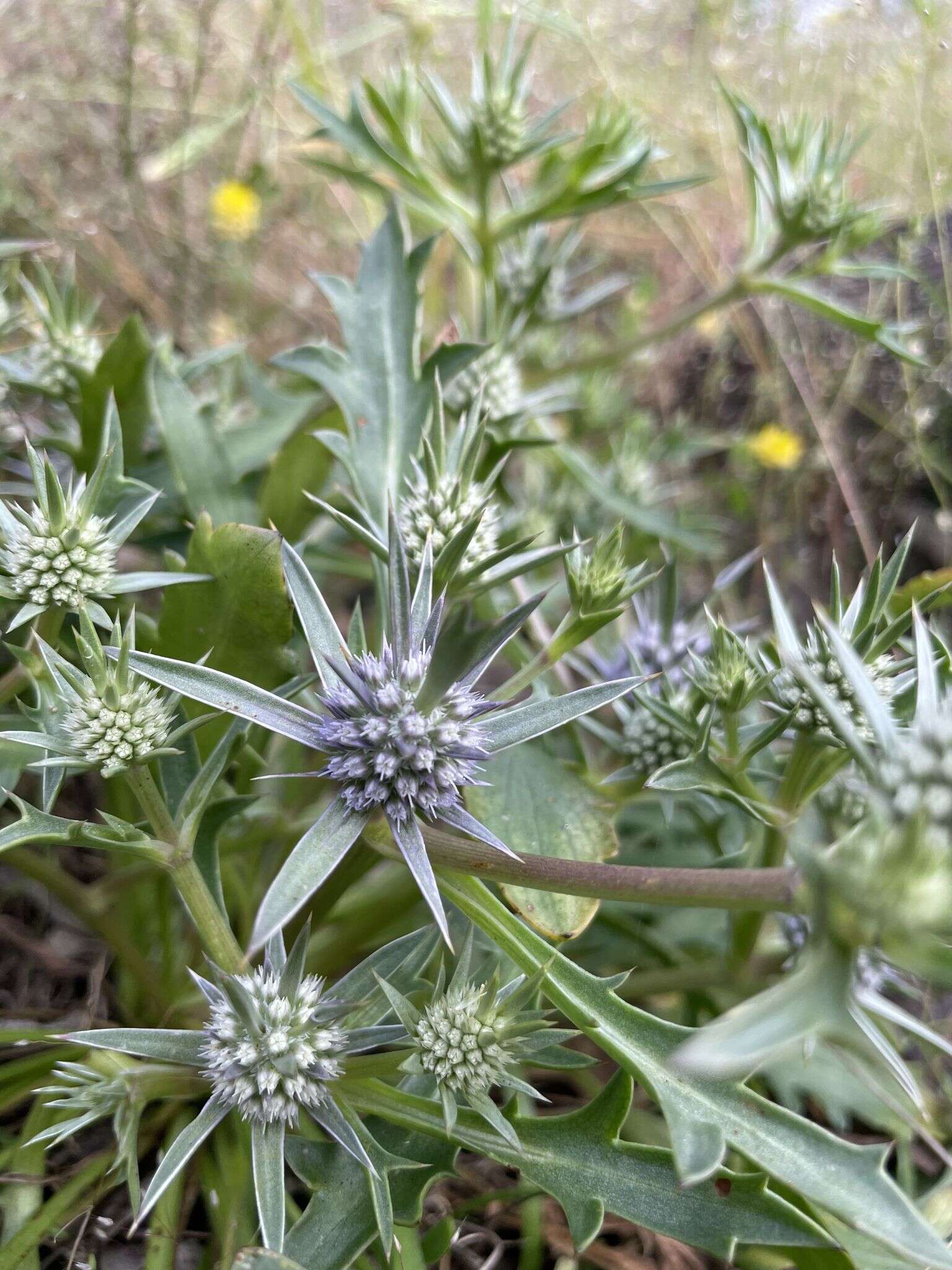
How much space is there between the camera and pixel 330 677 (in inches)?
44.4

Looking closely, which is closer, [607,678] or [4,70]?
[607,678]

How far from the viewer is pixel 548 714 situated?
3.61 ft

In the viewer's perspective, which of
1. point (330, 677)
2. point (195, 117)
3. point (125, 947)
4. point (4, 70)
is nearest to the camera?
point (330, 677)

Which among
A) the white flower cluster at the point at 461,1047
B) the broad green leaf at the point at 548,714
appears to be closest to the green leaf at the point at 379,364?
the broad green leaf at the point at 548,714

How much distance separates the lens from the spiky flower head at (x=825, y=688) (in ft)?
4.13

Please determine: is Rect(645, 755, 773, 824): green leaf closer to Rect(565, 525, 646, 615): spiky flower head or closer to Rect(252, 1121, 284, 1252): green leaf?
Rect(565, 525, 646, 615): spiky flower head

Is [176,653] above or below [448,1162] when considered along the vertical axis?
above

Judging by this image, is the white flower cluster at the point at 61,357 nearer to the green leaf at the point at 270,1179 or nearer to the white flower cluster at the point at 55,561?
the white flower cluster at the point at 55,561

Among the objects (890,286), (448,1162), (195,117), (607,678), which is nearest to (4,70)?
(195,117)

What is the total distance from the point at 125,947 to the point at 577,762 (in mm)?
803

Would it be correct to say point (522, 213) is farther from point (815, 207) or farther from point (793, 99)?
point (793, 99)

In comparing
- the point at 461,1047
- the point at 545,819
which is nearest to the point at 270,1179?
the point at 461,1047

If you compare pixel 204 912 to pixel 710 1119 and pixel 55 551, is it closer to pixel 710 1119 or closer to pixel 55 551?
pixel 55 551

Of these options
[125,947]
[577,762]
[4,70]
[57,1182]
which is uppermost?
[4,70]
